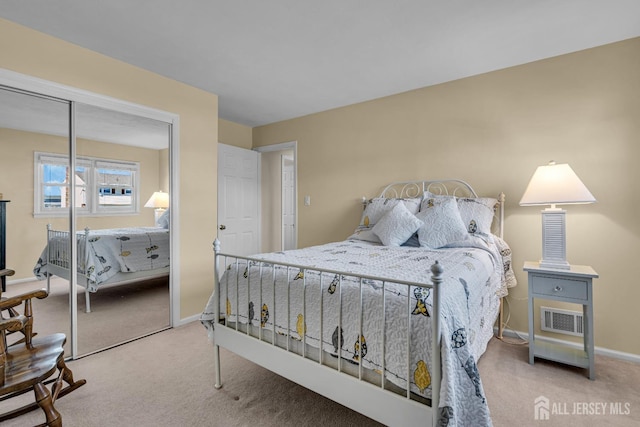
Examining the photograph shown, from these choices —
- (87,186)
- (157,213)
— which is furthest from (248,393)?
(87,186)

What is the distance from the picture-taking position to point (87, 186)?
8.04 ft

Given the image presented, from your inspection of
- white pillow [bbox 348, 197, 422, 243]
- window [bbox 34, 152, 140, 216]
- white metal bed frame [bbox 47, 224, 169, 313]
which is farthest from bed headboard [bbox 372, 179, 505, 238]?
white metal bed frame [bbox 47, 224, 169, 313]

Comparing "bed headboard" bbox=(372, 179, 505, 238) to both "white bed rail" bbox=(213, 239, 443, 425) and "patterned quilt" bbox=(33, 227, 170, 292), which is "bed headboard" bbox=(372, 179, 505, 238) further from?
"patterned quilt" bbox=(33, 227, 170, 292)

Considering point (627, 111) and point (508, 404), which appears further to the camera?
point (627, 111)

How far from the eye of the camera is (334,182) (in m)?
3.84

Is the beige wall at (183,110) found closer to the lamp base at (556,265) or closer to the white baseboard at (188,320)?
the white baseboard at (188,320)

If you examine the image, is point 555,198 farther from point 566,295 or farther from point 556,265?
point 566,295

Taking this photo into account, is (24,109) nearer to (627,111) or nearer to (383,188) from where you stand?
(383,188)

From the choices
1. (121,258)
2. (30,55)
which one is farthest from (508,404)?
(30,55)

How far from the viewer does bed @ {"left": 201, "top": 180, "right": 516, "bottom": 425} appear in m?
1.13

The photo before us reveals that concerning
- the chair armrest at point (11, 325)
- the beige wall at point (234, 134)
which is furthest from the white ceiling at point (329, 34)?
the chair armrest at point (11, 325)

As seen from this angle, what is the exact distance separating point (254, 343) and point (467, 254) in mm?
1512

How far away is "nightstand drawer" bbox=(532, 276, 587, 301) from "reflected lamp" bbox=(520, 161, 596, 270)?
0.10 metres

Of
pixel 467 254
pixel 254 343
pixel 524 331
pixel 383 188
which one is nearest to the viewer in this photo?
pixel 254 343
